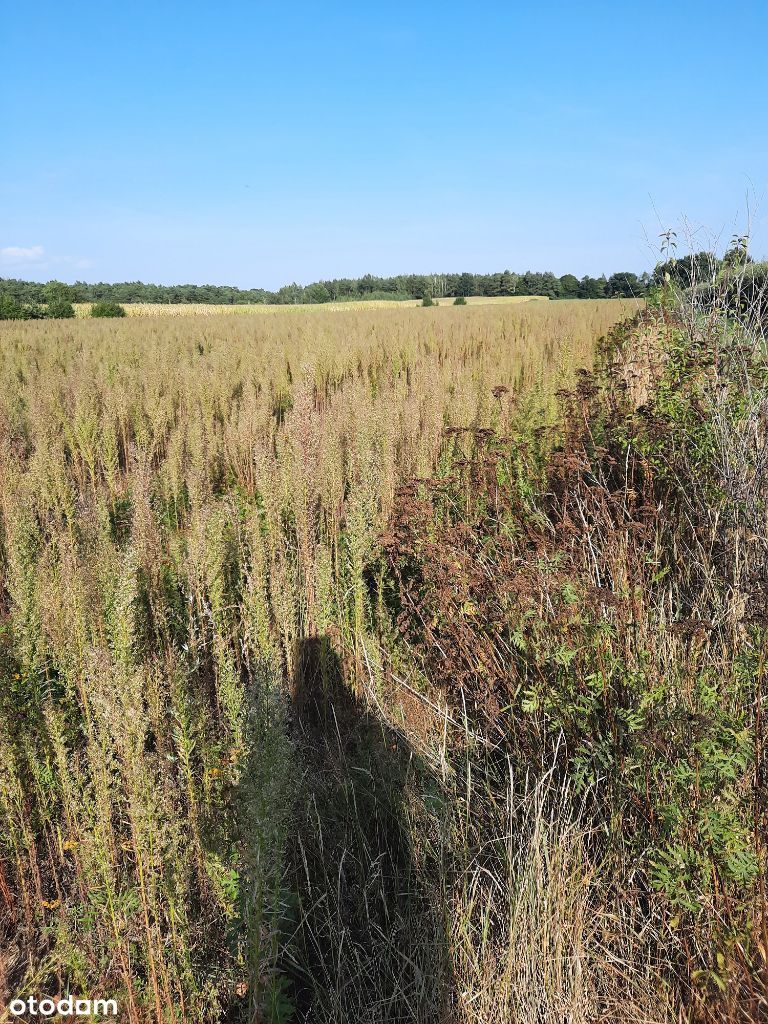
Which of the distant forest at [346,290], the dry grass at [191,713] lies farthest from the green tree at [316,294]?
the dry grass at [191,713]

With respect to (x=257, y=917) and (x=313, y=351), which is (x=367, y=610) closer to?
(x=257, y=917)

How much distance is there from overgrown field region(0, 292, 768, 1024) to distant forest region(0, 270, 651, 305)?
36.4 meters

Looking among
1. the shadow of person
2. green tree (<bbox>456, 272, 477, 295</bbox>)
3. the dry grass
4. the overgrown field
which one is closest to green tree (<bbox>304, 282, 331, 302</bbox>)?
green tree (<bbox>456, 272, 477, 295</bbox>)

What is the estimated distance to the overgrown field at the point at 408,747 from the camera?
55.6 inches

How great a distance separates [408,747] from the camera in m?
2.37

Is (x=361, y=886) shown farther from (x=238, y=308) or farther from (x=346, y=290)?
(x=346, y=290)

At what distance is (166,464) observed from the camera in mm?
4117

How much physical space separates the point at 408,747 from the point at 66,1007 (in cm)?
126

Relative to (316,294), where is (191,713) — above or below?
below

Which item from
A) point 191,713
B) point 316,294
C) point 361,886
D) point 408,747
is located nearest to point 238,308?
point 316,294

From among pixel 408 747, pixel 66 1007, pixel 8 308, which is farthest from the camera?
pixel 8 308

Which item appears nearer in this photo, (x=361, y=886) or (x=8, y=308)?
(x=361, y=886)

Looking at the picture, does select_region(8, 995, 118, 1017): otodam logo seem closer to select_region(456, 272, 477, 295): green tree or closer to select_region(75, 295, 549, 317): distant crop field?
select_region(75, 295, 549, 317): distant crop field

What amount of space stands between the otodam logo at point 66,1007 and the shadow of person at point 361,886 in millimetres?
447
